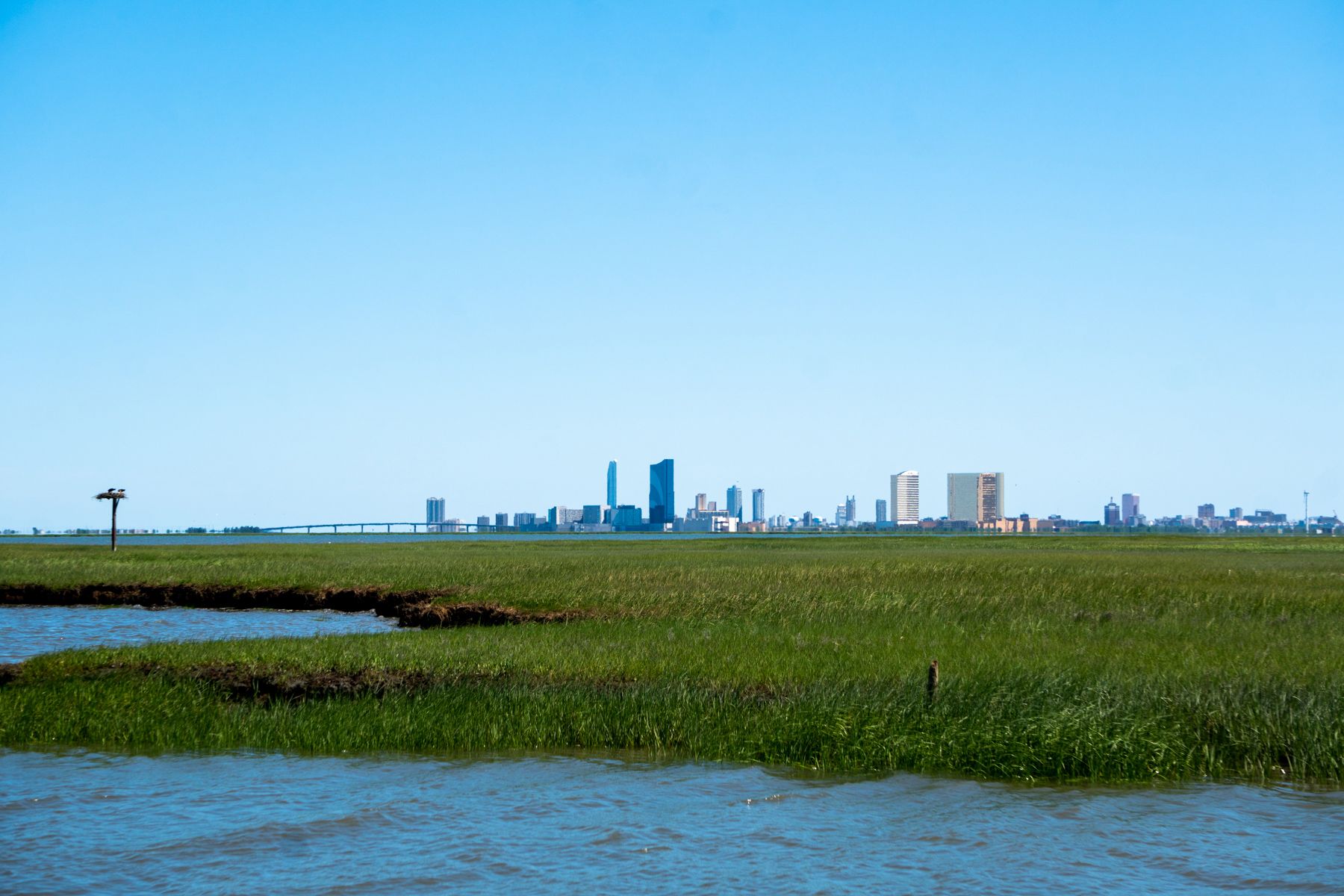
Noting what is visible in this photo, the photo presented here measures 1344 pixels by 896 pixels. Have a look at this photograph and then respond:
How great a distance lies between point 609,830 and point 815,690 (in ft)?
21.0

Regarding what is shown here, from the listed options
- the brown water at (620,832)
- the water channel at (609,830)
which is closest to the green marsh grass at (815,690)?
the water channel at (609,830)

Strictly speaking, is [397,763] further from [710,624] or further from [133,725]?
[710,624]

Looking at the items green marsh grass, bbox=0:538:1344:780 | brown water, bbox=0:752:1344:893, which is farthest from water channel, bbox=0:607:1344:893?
green marsh grass, bbox=0:538:1344:780

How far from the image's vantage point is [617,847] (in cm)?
1253

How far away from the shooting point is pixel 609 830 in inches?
516

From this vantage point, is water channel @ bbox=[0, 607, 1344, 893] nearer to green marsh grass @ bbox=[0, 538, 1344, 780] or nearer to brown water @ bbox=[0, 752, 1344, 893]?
brown water @ bbox=[0, 752, 1344, 893]

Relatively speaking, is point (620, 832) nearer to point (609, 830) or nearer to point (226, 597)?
point (609, 830)

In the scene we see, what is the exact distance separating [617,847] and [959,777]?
5615 mm

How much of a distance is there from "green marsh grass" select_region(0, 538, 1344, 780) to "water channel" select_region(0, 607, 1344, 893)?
0.76 meters

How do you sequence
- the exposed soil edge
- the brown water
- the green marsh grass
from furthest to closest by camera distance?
the exposed soil edge, the green marsh grass, the brown water

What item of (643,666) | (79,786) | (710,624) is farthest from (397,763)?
(710,624)

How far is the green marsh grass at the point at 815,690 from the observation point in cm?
1593

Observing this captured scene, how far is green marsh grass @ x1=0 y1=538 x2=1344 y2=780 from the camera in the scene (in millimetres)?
15930

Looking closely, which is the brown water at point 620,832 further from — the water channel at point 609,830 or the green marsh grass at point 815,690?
the green marsh grass at point 815,690
